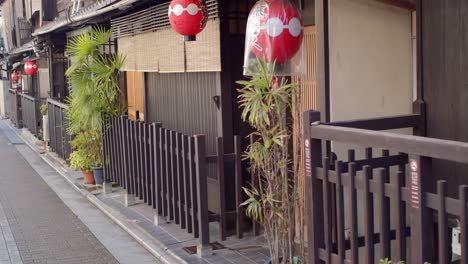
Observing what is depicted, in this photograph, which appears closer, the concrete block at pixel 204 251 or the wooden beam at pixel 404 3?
the wooden beam at pixel 404 3

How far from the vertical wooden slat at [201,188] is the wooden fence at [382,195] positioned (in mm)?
2180

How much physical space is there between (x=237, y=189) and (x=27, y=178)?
27.8ft

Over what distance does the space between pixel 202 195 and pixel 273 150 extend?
5.98ft

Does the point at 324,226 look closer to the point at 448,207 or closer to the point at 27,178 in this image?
the point at 448,207

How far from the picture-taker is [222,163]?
7.46 metres

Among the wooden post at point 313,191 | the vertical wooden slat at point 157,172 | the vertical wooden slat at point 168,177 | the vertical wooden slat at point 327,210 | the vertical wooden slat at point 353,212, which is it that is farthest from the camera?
the vertical wooden slat at point 157,172

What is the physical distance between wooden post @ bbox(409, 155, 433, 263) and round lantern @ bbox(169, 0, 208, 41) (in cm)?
397

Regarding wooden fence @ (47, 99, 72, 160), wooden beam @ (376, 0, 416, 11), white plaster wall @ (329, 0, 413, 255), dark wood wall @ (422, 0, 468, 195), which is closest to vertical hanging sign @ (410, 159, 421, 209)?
dark wood wall @ (422, 0, 468, 195)

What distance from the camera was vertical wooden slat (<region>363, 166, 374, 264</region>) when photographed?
4.12 m

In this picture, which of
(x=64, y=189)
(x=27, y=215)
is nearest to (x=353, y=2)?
(x=27, y=215)

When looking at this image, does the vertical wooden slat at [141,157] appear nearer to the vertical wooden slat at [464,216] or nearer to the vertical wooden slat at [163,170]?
the vertical wooden slat at [163,170]

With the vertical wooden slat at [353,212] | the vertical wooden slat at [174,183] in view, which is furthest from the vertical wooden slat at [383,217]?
the vertical wooden slat at [174,183]

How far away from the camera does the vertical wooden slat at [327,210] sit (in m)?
4.54

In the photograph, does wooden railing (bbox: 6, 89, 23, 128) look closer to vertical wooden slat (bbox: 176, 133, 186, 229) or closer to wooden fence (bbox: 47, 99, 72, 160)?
wooden fence (bbox: 47, 99, 72, 160)
